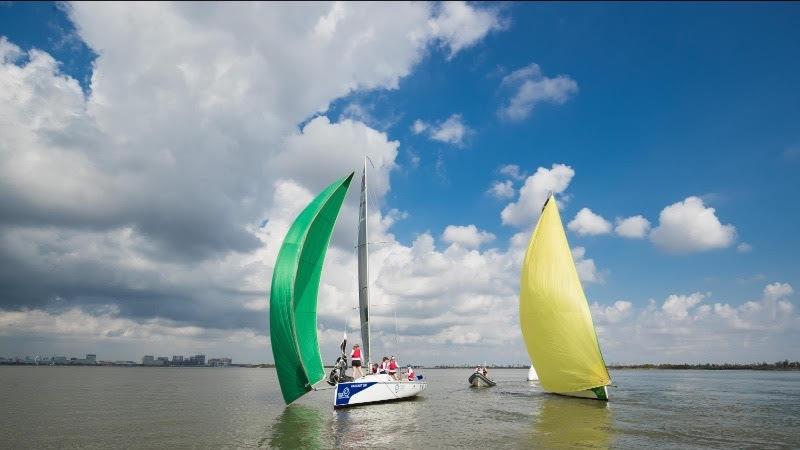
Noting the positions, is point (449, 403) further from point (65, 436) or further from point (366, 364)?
point (65, 436)

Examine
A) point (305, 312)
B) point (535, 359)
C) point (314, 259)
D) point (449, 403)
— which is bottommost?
point (449, 403)

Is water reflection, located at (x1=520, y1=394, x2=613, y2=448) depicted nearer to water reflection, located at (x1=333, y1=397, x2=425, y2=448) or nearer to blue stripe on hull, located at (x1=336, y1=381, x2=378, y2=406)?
water reflection, located at (x1=333, y1=397, x2=425, y2=448)

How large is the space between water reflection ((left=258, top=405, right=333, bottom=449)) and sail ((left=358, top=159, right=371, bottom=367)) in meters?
4.01

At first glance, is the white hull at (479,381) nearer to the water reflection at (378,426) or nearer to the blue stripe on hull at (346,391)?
the water reflection at (378,426)

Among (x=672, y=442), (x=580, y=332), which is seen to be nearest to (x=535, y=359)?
(x=580, y=332)

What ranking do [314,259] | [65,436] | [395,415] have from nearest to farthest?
[65,436] → [395,415] → [314,259]

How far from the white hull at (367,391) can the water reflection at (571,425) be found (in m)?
7.53

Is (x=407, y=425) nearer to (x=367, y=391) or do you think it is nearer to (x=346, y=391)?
(x=346, y=391)

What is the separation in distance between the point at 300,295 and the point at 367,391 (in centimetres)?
585

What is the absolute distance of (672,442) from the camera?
15898mm

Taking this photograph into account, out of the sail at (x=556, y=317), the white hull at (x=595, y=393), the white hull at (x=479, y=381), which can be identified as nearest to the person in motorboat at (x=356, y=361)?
the sail at (x=556, y=317)

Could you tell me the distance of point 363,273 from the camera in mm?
25062

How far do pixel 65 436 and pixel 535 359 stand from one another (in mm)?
23002

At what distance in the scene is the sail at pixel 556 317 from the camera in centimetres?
2564
